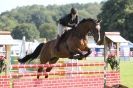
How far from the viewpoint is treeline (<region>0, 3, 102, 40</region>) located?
115 metres

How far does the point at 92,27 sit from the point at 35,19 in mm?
134528

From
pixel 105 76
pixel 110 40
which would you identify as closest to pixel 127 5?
pixel 110 40

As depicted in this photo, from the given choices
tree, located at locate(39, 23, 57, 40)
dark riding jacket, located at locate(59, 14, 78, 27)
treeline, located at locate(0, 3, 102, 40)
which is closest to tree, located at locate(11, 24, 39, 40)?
treeline, located at locate(0, 3, 102, 40)

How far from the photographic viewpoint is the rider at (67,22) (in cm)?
1109

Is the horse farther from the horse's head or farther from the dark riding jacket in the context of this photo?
the dark riding jacket

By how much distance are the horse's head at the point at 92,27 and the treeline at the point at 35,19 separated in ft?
291

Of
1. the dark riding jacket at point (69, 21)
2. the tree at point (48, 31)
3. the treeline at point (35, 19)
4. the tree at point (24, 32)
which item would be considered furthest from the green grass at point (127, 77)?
the tree at point (48, 31)

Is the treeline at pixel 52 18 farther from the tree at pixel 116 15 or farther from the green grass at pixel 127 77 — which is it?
the green grass at pixel 127 77

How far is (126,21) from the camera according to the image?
199 feet

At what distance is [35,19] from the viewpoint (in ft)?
474

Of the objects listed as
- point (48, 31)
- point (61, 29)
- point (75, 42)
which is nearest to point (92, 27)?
point (75, 42)

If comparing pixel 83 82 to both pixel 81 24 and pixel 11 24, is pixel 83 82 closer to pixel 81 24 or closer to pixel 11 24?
pixel 81 24

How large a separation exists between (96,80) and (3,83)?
8.37 feet

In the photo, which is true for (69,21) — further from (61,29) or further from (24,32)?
(24,32)
